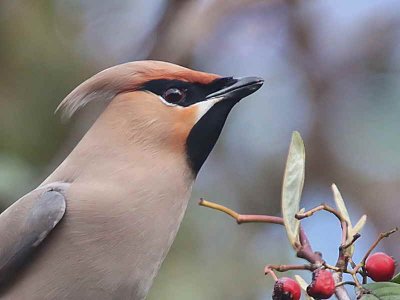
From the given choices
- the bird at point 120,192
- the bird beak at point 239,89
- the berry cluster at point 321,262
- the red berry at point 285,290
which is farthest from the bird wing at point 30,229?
the red berry at point 285,290

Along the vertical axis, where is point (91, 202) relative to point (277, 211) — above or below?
above

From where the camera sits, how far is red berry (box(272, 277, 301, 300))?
2.07 meters

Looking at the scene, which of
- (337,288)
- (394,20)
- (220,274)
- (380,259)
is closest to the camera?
(337,288)

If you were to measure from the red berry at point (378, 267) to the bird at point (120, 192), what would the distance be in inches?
29.7

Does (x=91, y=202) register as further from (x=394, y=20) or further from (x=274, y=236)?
(x=394, y=20)

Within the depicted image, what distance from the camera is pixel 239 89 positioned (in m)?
2.85

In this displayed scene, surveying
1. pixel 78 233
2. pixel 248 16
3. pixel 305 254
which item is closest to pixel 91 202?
pixel 78 233

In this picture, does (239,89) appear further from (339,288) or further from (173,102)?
(339,288)

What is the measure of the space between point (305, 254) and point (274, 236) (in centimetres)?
255

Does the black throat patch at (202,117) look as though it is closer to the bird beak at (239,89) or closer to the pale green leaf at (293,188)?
the bird beak at (239,89)

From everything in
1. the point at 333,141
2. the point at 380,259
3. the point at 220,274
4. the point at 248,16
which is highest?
the point at 380,259

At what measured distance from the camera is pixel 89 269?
2.62m

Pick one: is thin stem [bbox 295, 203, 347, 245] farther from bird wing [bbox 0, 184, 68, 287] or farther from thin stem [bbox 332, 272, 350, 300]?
bird wing [bbox 0, 184, 68, 287]

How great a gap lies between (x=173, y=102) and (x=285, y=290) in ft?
3.25
